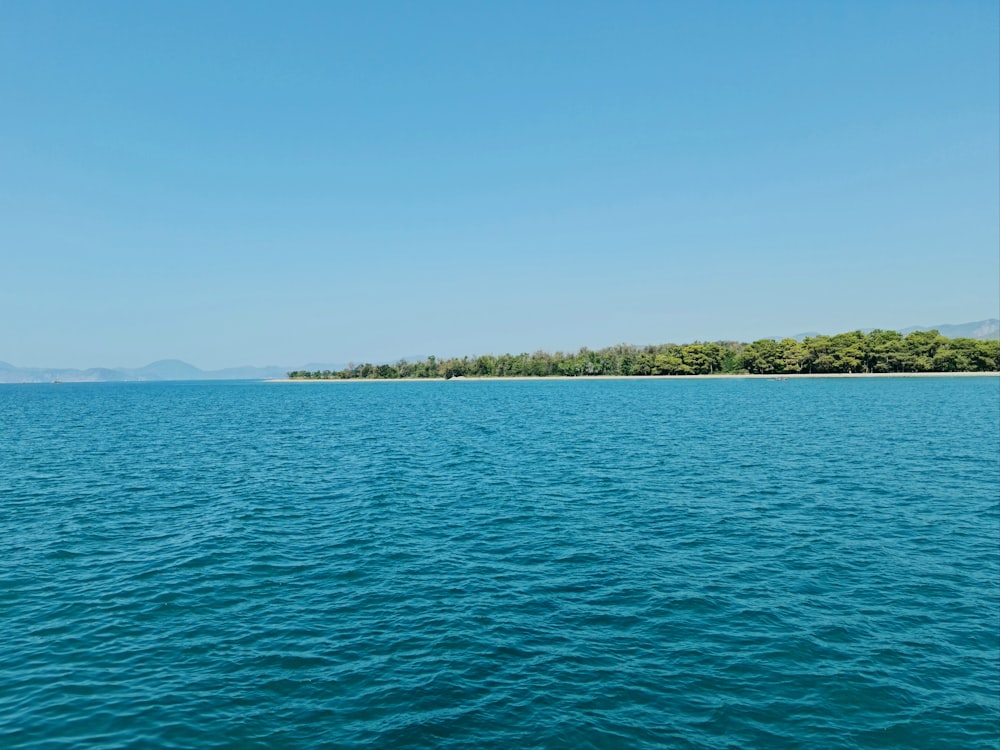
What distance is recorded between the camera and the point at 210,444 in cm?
7375

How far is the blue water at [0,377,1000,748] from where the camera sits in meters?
15.1

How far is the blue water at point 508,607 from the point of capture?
49.6ft

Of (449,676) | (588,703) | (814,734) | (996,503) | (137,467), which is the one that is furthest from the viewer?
(137,467)

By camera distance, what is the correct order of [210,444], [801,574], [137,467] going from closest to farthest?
[801,574], [137,467], [210,444]

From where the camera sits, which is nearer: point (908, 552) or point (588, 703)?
point (588, 703)

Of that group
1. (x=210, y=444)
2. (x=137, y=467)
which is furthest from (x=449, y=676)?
(x=210, y=444)

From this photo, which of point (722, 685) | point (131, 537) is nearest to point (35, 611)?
point (131, 537)

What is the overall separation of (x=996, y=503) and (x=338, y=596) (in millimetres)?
43478

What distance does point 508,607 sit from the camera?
72.6 ft

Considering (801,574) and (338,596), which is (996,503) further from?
(338,596)

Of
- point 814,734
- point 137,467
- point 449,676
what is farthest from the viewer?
point 137,467

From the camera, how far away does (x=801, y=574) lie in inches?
984

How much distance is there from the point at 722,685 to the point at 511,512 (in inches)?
827

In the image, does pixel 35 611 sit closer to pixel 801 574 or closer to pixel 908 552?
pixel 801 574
